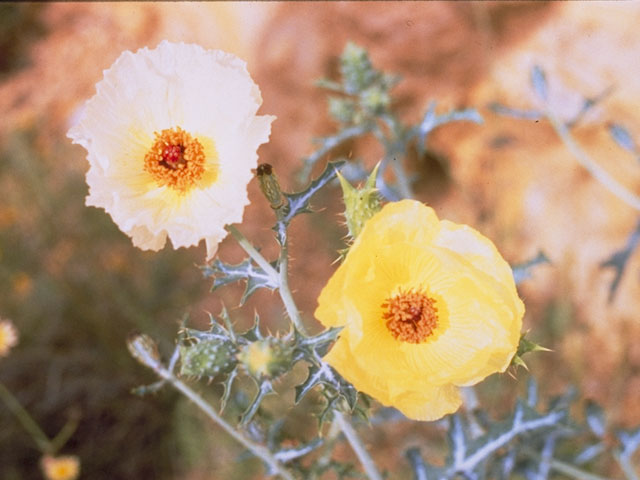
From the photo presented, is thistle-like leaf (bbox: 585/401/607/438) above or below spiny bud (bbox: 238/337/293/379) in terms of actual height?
below

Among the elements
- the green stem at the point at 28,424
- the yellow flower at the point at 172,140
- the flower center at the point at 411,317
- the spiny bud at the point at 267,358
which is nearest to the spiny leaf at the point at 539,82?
the flower center at the point at 411,317

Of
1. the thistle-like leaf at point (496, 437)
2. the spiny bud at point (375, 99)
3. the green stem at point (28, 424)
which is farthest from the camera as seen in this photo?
the green stem at point (28, 424)

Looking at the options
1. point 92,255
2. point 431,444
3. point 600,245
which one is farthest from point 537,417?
point 92,255

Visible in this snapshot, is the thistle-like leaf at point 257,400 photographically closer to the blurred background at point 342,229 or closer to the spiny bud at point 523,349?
the spiny bud at point 523,349

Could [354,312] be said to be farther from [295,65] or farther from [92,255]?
[92,255]

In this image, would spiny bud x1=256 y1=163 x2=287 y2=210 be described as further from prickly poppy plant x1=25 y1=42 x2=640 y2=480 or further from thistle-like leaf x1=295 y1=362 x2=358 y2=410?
thistle-like leaf x1=295 y1=362 x2=358 y2=410

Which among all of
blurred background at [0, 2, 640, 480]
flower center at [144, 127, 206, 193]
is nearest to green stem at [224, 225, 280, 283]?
flower center at [144, 127, 206, 193]
